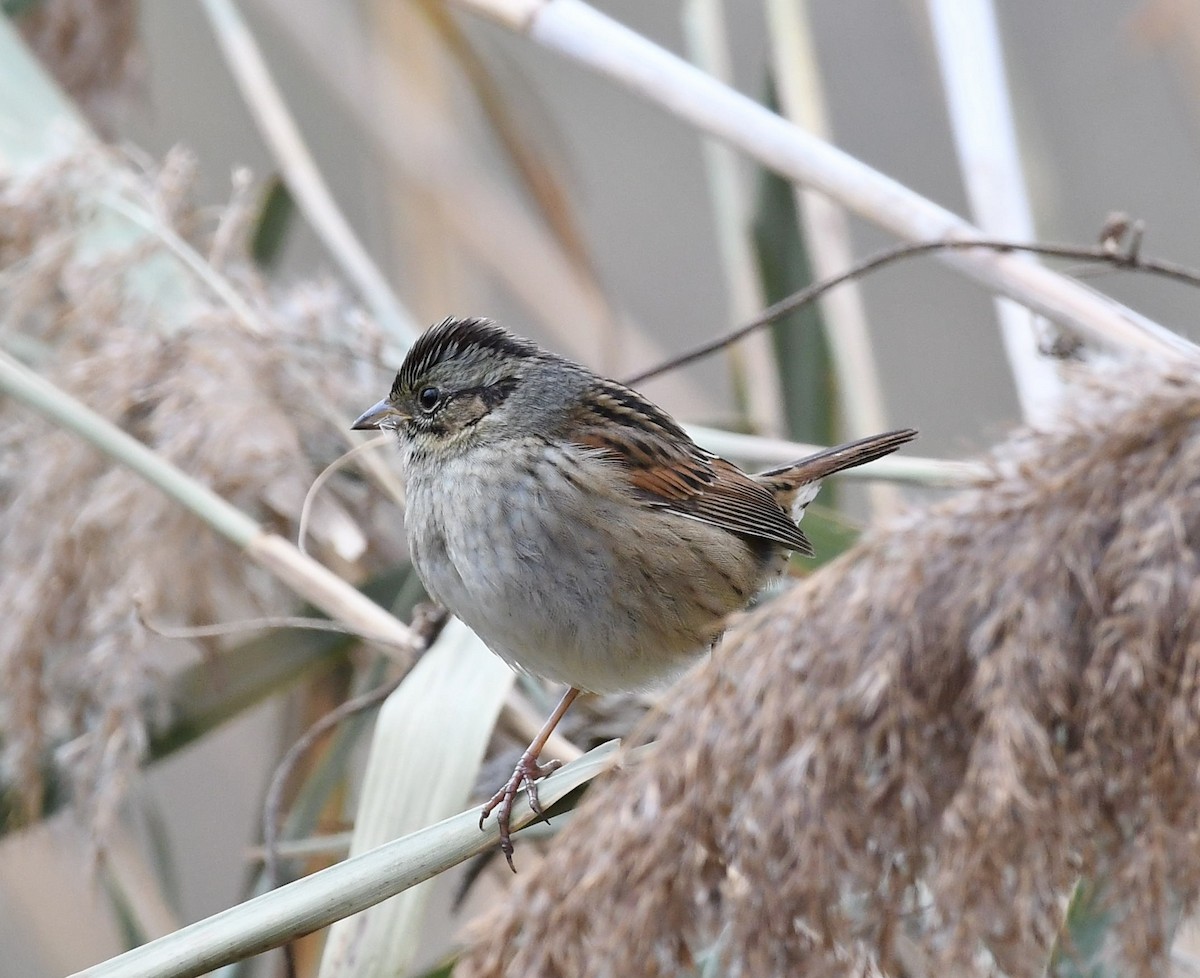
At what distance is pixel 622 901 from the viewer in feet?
3.46

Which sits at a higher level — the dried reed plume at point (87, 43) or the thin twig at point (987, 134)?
the dried reed plume at point (87, 43)

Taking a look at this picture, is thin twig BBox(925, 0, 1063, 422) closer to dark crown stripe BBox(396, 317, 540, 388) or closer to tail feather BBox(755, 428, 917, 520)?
tail feather BBox(755, 428, 917, 520)

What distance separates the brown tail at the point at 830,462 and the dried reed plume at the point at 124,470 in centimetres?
60

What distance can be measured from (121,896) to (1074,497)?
1453 millimetres

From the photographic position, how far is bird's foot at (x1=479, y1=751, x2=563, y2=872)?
115cm

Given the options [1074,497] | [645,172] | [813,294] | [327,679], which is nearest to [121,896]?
[327,679]

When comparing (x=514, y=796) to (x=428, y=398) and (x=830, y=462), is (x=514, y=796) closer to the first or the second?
(x=428, y=398)

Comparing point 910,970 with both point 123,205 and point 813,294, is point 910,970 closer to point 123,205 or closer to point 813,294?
point 813,294

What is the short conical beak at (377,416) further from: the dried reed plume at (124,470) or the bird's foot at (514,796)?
the bird's foot at (514,796)

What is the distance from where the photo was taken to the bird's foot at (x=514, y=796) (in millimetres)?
1154

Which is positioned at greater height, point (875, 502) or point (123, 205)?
point (123, 205)

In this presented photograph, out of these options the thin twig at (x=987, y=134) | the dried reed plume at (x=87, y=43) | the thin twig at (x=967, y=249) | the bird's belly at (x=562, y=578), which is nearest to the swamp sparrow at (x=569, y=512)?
the bird's belly at (x=562, y=578)

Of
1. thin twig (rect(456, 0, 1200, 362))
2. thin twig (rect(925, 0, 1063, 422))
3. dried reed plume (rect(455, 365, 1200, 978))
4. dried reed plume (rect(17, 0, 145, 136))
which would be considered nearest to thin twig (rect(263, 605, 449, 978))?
dried reed plume (rect(455, 365, 1200, 978))

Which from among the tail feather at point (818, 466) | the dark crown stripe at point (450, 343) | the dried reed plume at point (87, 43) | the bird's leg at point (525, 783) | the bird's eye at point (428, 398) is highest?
the dried reed plume at point (87, 43)
